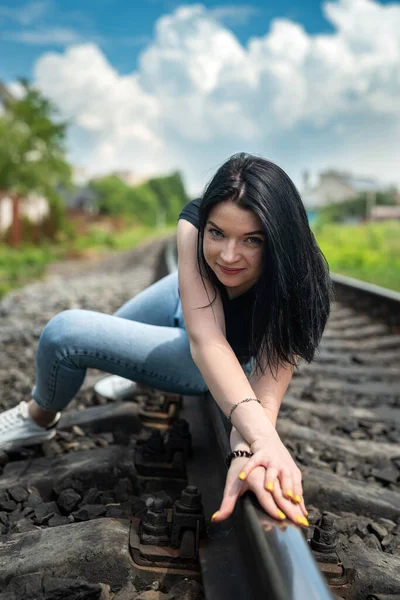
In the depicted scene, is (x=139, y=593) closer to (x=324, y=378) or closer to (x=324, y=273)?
(x=324, y=273)

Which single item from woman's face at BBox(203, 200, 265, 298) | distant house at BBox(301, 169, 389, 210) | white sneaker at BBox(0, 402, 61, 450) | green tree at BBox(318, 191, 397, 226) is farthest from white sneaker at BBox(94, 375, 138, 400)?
distant house at BBox(301, 169, 389, 210)

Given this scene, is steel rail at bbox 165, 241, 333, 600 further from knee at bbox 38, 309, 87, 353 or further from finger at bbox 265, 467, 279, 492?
knee at bbox 38, 309, 87, 353

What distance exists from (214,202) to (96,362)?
84 centimetres

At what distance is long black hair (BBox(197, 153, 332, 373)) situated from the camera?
1.74m

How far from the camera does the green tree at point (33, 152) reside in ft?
85.8

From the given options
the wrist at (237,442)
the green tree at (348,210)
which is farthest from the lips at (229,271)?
the green tree at (348,210)

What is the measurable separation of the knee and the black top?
526 millimetres

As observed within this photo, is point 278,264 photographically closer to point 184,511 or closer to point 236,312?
point 236,312

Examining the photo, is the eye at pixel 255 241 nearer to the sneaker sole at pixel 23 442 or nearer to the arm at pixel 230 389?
the arm at pixel 230 389

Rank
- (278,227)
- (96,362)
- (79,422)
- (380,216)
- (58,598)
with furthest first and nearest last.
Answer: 1. (380,216)
2. (79,422)
3. (96,362)
4. (278,227)
5. (58,598)

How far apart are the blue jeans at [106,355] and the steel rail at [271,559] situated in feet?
2.93

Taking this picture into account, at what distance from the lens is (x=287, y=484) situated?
1465 mm

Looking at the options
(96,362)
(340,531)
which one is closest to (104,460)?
(96,362)

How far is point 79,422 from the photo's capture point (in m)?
2.72
